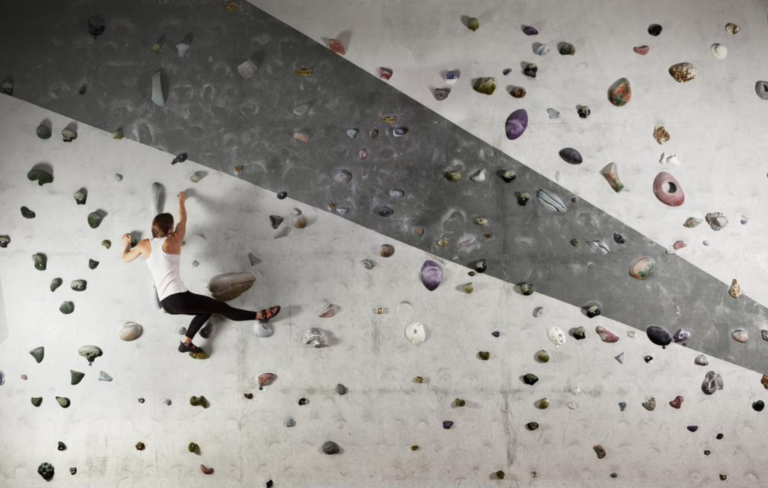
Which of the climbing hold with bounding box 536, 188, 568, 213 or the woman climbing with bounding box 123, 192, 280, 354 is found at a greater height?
the climbing hold with bounding box 536, 188, 568, 213

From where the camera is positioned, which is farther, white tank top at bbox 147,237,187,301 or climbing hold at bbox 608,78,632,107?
climbing hold at bbox 608,78,632,107

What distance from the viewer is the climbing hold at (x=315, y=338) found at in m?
2.38

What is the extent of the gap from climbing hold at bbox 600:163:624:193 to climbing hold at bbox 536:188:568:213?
0.23m

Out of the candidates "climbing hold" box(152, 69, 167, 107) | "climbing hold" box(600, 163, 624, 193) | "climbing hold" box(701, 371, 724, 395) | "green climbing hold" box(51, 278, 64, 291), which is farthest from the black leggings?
"climbing hold" box(701, 371, 724, 395)

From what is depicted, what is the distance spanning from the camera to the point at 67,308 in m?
2.38

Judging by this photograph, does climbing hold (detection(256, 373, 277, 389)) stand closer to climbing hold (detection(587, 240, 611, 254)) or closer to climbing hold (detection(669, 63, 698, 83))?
climbing hold (detection(587, 240, 611, 254))

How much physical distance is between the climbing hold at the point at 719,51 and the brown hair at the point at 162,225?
96.3 inches

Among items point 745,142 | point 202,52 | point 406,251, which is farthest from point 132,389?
point 745,142

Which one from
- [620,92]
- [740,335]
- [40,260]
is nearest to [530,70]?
[620,92]

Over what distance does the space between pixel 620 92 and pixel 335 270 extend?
1.46m

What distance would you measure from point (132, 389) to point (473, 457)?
4.92 feet

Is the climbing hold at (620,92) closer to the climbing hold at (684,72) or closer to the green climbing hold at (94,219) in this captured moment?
the climbing hold at (684,72)

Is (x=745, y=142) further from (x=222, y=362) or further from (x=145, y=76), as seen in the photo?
(x=145, y=76)

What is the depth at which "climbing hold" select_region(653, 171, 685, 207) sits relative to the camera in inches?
95.3
